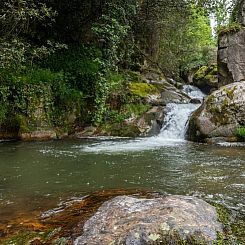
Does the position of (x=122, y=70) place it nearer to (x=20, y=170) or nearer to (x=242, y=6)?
(x=242, y=6)

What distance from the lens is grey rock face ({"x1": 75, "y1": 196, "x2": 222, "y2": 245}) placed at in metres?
3.24

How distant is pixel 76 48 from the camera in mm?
14883

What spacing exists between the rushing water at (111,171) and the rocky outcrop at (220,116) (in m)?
0.85

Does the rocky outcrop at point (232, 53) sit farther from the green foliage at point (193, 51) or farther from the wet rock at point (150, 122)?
the green foliage at point (193, 51)

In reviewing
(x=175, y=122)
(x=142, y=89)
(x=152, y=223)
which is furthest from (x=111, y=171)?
(x=142, y=89)

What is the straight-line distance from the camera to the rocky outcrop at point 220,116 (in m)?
11.6

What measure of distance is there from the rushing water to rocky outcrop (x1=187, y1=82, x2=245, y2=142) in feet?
2.79

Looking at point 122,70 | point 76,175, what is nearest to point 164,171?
point 76,175

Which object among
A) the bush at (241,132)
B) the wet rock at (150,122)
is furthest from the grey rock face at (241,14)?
the bush at (241,132)

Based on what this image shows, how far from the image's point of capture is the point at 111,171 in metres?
7.10

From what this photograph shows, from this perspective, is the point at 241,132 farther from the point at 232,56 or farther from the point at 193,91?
the point at 193,91

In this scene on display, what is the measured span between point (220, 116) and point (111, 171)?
5925 millimetres

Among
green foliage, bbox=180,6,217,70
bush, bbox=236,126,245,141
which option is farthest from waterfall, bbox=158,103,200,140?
green foliage, bbox=180,6,217,70

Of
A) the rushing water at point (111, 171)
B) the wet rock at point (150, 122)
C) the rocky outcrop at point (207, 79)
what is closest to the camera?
the rushing water at point (111, 171)
